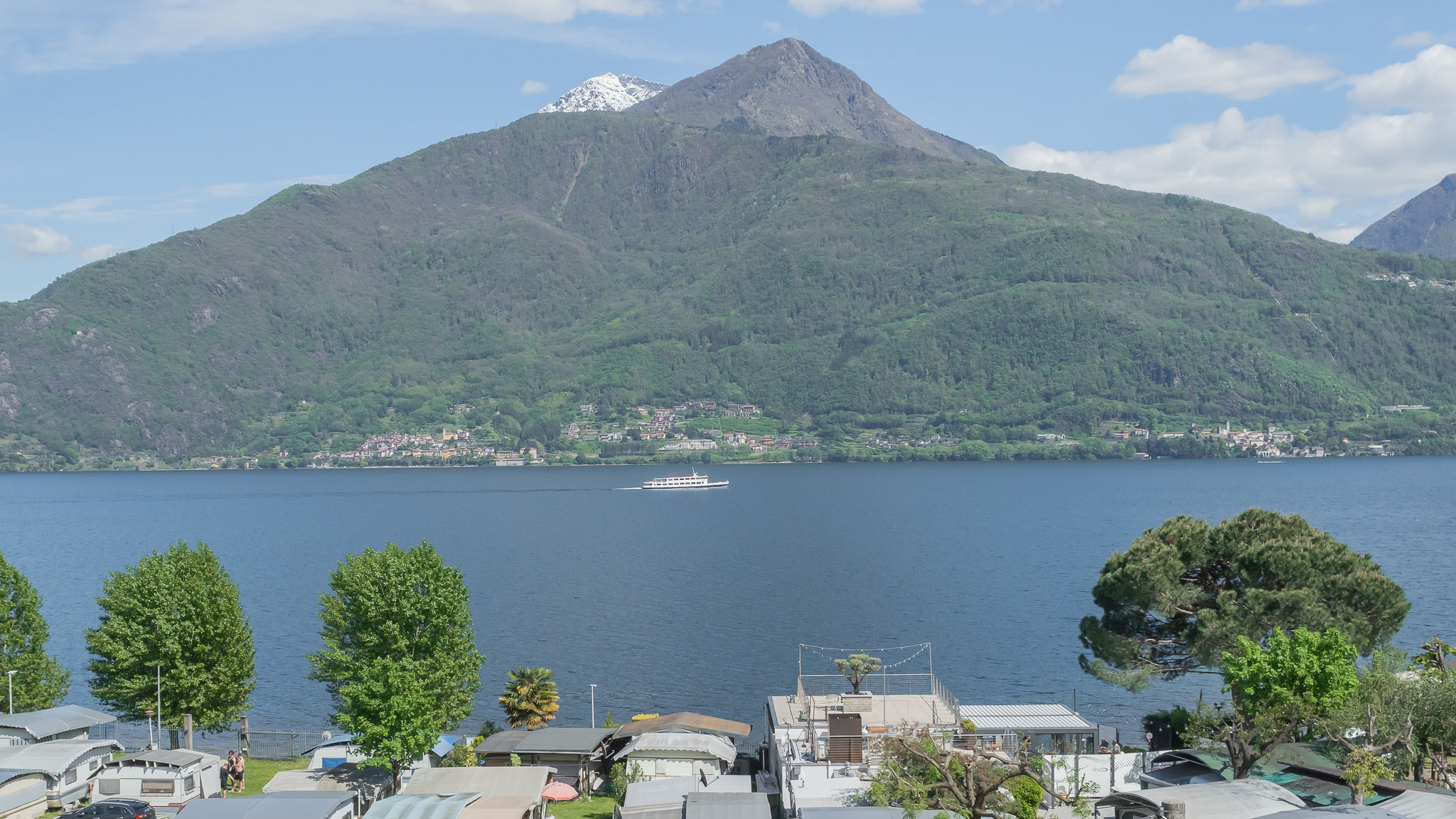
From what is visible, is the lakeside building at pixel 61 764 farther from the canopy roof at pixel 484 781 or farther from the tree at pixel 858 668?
the tree at pixel 858 668

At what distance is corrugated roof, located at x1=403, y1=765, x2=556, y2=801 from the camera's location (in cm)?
3350

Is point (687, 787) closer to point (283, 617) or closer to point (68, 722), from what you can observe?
point (68, 722)

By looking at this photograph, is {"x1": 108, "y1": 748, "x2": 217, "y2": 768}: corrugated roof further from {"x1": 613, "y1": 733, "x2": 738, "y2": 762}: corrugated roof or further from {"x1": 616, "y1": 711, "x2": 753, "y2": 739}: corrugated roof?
{"x1": 616, "y1": 711, "x2": 753, "y2": 739}: corrugated roof

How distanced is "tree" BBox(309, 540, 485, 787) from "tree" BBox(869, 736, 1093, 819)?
1621 centimetres

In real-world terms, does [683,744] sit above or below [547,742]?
above

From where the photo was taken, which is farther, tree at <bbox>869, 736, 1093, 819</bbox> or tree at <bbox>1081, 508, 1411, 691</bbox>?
tree at <bbox>1081, 508, 1411, 691</bbox>

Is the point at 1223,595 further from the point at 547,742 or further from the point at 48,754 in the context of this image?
the point at 48,754

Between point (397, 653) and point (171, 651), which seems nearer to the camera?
point (397, 653)

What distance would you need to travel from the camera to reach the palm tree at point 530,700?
152 ft

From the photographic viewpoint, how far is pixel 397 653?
128 feet

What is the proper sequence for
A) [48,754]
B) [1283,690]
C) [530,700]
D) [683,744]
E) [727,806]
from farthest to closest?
[530,700]
[683,744]
[48,754]
[1283,690]
[727,806]

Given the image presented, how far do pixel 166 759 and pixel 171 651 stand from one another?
24.5 feet

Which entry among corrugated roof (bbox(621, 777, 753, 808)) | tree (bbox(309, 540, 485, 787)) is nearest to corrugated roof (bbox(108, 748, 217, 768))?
tree (bbox(309, 540, 485, 787))

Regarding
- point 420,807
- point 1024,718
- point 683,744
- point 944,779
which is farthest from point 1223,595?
point 420,807
